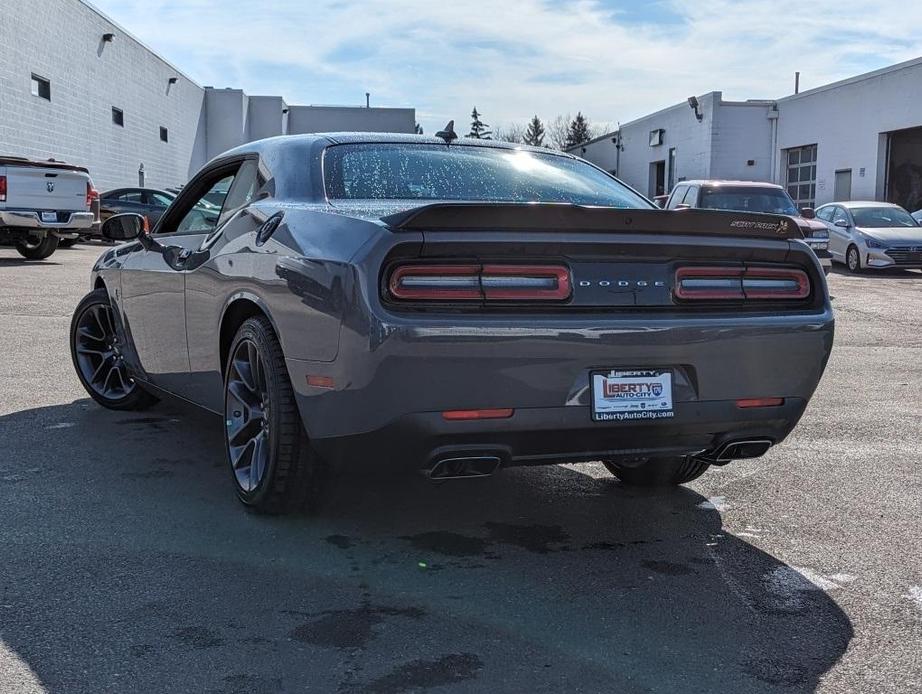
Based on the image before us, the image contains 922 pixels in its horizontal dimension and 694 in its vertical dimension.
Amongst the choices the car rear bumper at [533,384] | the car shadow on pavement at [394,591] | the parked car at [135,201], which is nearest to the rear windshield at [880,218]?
the parked car at [135,201]

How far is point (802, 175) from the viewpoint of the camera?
124 feet

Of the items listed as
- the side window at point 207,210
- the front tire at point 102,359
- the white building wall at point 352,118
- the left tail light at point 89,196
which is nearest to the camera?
the side window at point 207,210

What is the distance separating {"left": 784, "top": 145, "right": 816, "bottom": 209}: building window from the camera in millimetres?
36750

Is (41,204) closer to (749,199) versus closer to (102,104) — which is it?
(749,199)

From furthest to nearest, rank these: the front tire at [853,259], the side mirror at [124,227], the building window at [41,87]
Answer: the building window at [41,87] < the front tire at [853,259] < the side mirror at [124,227]

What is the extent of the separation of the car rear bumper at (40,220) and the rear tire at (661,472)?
1464cm

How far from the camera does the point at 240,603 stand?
331 cm

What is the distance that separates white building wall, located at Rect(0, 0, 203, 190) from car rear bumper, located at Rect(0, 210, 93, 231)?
19.3ft

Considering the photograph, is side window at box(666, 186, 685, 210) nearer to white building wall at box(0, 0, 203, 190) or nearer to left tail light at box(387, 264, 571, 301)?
left tail light at box(387, 264, 571, 301)

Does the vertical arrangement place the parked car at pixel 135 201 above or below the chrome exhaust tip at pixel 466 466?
above

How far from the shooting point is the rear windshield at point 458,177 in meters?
4.29

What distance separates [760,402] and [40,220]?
52.0 ft

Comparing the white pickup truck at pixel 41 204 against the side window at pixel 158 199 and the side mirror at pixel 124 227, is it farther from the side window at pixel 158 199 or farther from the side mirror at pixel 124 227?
the side mirror at pixel 124 227

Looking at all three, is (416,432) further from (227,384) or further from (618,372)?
(227,384)
